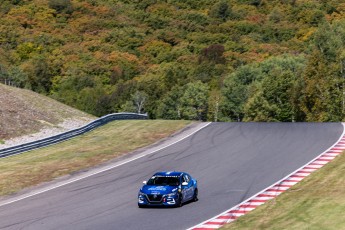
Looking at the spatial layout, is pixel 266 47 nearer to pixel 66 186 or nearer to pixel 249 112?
pixel 249 112

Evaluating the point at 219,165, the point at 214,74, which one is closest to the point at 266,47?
the point at 214,74

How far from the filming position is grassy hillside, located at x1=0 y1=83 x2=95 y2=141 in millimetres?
46625

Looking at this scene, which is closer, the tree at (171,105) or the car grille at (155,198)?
the car grille at (155,198)

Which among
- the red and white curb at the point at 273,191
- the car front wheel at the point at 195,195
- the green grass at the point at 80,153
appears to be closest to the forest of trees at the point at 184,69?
the green grass at the point at 80,153

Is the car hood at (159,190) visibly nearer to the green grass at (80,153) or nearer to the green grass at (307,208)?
the green grass at (307,208)

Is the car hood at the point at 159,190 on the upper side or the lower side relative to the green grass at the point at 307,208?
upper

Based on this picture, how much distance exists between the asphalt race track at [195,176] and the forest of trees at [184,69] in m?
50.0

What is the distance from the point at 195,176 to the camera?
3177 centimetres

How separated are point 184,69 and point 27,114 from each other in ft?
314

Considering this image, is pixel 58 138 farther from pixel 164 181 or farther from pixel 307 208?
pixel 307 208

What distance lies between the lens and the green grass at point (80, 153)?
33156 mm

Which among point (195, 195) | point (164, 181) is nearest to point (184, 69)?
point (195, 195)

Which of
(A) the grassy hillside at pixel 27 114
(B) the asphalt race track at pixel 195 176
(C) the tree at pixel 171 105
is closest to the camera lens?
(B) the asphalt race track at pixel 195 176

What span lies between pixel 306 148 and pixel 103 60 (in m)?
124
